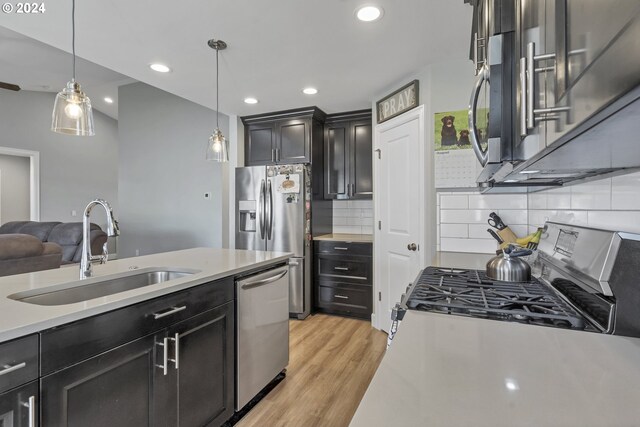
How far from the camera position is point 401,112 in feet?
9.23

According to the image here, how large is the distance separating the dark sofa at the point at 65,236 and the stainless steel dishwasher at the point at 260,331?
386 cm

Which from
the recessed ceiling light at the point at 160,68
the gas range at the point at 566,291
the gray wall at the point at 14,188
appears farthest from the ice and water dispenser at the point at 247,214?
the gray wall at the point at 14,188

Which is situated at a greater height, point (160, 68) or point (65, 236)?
point (160, 68)

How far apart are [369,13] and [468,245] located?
1642mm

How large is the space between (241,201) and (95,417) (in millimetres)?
2954

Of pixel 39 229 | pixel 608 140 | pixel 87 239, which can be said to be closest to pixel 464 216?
pixel 608 140

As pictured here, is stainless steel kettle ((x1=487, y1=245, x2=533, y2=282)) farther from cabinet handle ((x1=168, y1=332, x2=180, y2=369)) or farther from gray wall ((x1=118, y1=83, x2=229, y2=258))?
gray wall ((x1=118, y1=83, x2=229, y2=258))

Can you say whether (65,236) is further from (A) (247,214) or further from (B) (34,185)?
(A) (247,214)

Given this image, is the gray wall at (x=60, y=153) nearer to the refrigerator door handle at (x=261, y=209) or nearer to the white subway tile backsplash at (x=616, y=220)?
the refrigerator door handle at (x=261, y=209)

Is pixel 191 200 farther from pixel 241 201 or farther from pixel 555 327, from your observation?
pixel 555 327

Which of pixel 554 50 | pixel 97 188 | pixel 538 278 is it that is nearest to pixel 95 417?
pixel 554 50

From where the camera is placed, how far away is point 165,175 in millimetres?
4348

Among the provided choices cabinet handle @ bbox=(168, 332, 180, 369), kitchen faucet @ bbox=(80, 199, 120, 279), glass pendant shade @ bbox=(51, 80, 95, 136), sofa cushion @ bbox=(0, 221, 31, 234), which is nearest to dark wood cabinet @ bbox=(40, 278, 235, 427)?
cabinet handle @ bbox=(168, 332, 180, 369)

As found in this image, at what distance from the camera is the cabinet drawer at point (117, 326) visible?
3.04 ft
